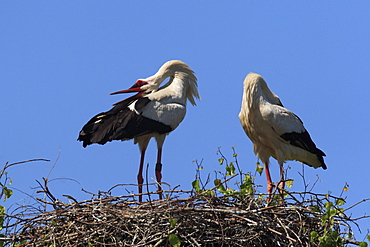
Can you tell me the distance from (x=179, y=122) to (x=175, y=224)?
3.37 meters

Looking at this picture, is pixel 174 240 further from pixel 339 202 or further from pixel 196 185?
pixel 339 202

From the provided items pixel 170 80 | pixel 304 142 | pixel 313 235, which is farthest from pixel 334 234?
pixel 170 80

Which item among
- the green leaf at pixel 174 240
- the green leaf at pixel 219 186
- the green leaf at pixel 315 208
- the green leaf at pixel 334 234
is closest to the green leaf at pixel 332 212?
the green leaf at pixel 334 234

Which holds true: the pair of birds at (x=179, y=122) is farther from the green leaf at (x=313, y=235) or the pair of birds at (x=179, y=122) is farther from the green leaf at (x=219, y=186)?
the green leaf at (x=313, y=235)

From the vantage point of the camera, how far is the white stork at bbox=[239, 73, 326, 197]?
9844 mm

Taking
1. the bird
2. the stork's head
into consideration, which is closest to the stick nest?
the bird

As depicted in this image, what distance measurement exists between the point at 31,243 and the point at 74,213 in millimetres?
461

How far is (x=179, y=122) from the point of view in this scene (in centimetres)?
1002

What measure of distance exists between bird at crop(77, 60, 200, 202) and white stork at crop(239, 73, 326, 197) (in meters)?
0.83

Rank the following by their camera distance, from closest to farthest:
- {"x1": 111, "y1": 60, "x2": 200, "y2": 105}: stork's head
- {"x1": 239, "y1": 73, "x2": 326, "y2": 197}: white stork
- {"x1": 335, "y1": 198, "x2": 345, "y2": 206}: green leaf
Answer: {"x1": 335, "y1": 198, "x2": 345, "y2": 206}: green leaf < {"x1": 239, "y1": 73, "x2": 326, "y2": 197}: white stork < {"x1": 111, "y1": 60, "x2": 200, "y2": 105}: stork's head

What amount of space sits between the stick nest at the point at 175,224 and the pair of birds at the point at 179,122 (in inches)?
88.3

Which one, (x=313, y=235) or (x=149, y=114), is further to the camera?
(x=149, y=114)

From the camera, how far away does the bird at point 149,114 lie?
9648 mm

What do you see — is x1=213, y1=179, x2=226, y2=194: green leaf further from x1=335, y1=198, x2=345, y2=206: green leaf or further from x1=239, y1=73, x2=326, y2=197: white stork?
x1=239, y1=73, x2=326, y2=197: white stork
